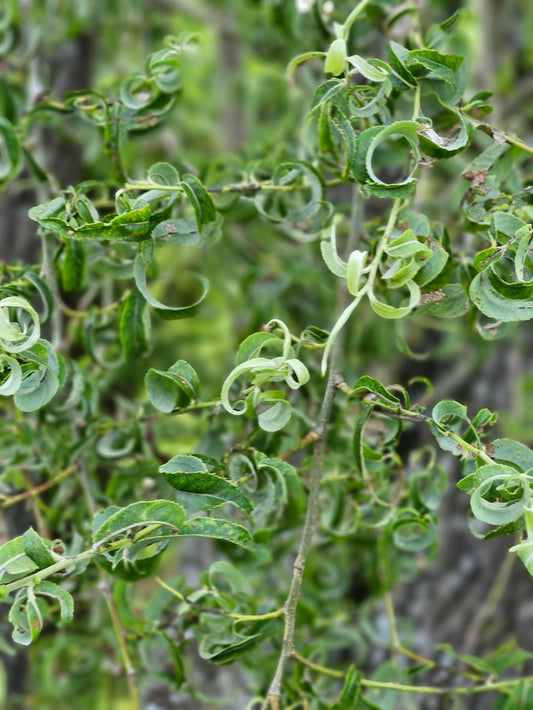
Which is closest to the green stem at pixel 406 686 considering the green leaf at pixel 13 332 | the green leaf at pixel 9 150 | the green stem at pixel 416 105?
the green leaf at pixel 13 332

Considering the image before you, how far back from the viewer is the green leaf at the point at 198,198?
577 mm

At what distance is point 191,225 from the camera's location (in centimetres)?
60

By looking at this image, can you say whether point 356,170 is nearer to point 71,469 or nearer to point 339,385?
point 339,385

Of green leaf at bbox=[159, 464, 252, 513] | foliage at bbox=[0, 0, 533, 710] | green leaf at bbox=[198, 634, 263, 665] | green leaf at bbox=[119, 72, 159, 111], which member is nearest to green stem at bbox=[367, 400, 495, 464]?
foliage at bbox=[0, 0, 533, 710]

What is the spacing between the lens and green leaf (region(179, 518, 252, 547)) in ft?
1.65

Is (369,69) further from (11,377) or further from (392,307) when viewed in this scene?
(11,377)

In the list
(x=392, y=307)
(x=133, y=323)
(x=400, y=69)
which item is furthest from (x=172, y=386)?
(x=400, y=69)

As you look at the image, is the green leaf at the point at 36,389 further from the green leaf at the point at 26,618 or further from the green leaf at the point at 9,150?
the green leaf at the point at 9,150

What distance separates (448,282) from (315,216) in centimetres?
17

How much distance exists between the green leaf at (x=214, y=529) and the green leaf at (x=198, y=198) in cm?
23

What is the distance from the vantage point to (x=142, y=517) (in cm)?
50

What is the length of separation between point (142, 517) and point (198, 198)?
0.25 m

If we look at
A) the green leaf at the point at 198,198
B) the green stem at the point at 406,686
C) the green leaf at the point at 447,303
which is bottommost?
the green stem at the point at 406,686

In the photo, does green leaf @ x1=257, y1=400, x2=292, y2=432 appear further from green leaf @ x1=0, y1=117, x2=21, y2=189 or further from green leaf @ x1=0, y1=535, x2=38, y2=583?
green leaf @ x1=0, y1=117, x2=21, y2=189
